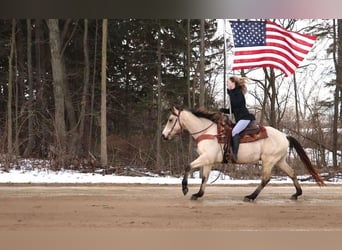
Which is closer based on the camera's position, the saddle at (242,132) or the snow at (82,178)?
the saddle at (242,132)

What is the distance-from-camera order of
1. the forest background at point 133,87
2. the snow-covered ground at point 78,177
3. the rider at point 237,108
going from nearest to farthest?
the rider at point 237,108 → the snow-covered ground at point 78,177 → the forest background at point 133,87

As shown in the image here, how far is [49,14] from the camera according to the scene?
412 cm

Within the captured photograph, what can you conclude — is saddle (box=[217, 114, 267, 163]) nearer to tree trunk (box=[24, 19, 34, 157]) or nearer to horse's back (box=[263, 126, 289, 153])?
horse's back (box=[263, 126, 289, 153])

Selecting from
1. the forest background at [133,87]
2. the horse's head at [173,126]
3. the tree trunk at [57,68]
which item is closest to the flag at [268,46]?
the horse's head at [173,126]

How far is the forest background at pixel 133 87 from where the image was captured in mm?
14680

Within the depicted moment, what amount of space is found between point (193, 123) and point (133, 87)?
38.7 ft

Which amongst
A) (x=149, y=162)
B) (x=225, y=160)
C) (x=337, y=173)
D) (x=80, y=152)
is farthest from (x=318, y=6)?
(x=80, y=152)

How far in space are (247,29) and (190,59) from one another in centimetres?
910

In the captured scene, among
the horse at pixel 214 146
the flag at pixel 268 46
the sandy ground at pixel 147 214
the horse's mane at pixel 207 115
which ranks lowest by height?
the sandy ground at pixel 147 214

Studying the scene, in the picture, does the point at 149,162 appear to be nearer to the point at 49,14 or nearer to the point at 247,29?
the point at 247,29

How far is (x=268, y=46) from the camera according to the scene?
7.26m

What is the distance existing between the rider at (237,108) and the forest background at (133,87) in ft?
23.3

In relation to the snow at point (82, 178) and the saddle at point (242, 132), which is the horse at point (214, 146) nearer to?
the saddle at point (242, 132)

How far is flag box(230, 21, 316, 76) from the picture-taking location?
7098mm
